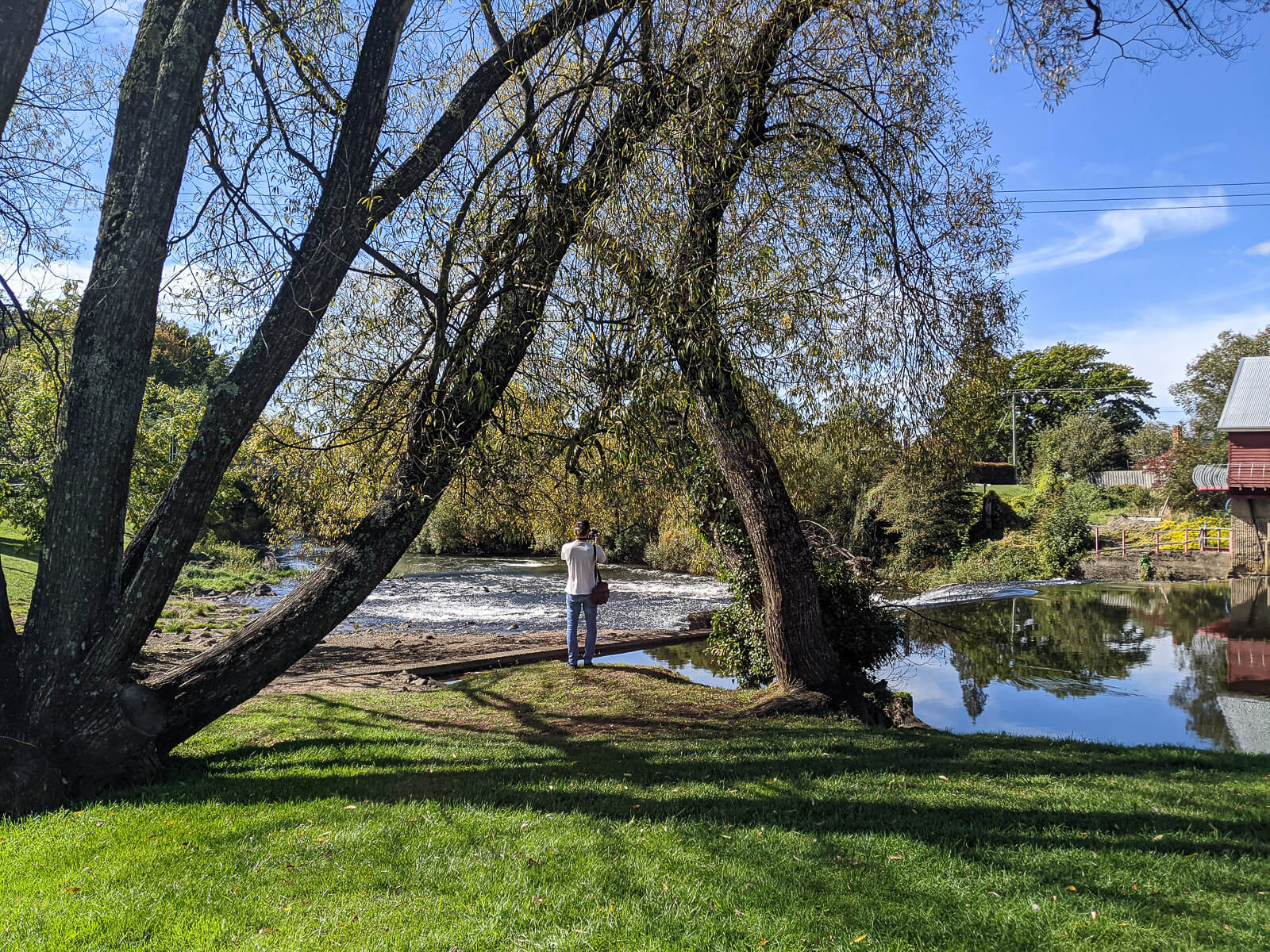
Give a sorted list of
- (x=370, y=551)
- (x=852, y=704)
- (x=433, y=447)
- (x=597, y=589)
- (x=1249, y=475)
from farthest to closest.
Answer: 1. (x=1249, y=475)
2. (x=597, y=589)
3. (x=852, y=704)
4. (x=370, y=551)
5. (x=433, y=447)

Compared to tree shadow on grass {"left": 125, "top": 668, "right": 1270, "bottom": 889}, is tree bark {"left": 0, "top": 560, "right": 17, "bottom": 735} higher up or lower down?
higher up

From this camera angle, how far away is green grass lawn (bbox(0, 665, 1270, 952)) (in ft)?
11.0

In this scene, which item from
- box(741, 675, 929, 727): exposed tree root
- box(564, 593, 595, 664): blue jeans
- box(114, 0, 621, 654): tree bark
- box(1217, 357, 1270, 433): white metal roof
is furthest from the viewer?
box(1217, 357, 1270, 433): white metal roof

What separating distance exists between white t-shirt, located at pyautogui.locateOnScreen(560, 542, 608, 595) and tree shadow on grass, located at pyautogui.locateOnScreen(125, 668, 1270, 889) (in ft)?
7.04

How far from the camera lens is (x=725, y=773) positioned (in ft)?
18.8

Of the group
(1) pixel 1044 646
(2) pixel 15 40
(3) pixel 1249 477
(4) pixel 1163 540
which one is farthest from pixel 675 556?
(2) pixel 15 40

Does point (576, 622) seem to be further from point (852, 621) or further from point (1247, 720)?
point (1247, 720)

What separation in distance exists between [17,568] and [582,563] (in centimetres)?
1734

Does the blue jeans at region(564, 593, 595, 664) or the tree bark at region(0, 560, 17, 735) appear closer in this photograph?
the tree bark at region(0, 560, 17, 735)

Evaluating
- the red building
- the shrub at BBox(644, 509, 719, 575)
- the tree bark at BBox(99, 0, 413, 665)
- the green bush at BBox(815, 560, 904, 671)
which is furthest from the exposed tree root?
the red building

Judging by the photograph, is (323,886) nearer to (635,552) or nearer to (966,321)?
(966,321)

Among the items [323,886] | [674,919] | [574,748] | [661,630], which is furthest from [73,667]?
[661,630]

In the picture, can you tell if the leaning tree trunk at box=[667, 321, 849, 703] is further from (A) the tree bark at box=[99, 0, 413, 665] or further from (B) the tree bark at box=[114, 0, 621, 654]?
(A) the tree bark at box=[99, 0, 413, 665]

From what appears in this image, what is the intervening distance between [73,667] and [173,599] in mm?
16558
